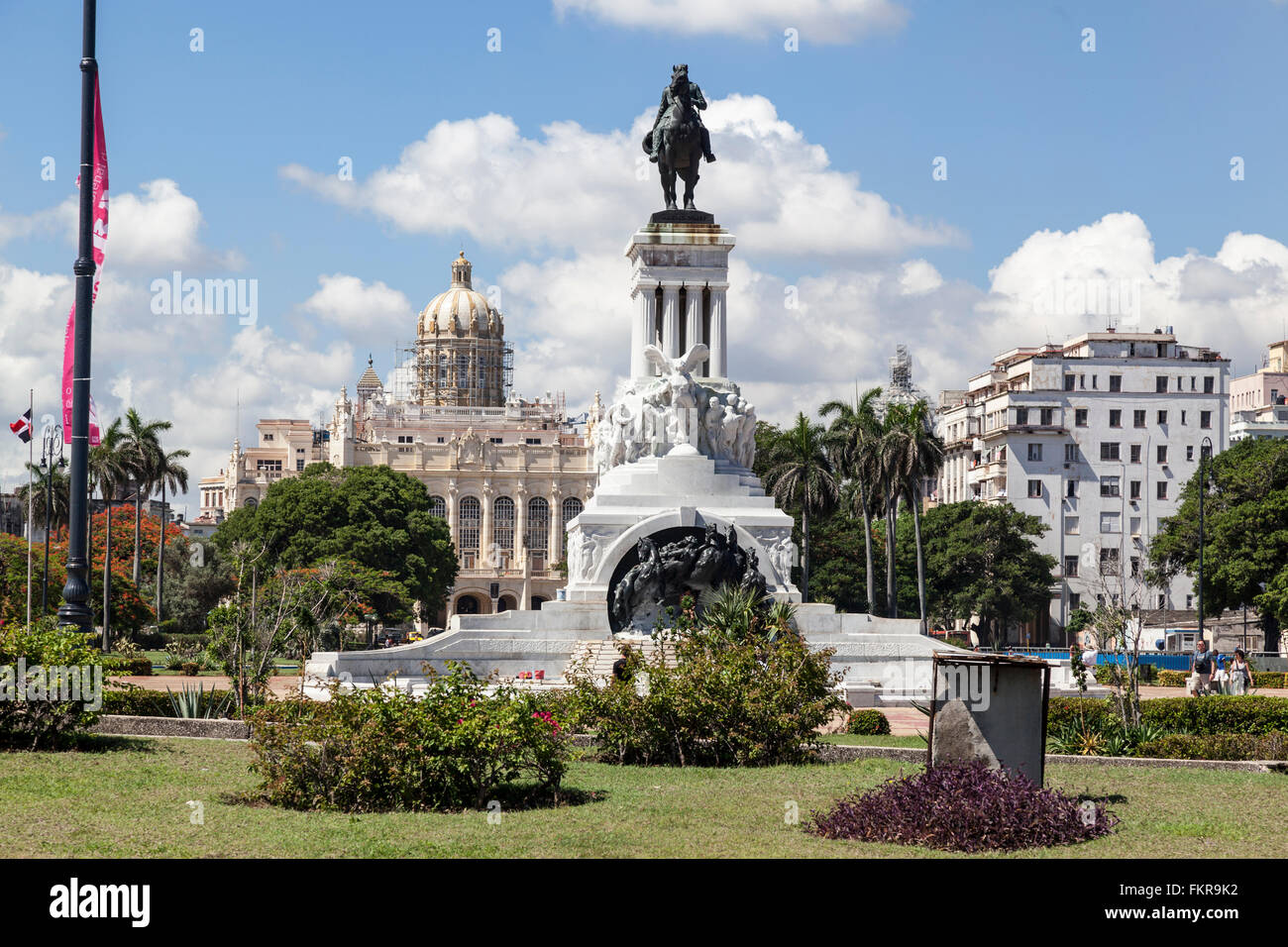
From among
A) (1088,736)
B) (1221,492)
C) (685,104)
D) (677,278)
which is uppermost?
(685,104)

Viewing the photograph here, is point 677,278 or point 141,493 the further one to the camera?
point 141,493

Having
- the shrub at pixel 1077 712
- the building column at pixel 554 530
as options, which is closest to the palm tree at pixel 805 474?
the shrub at pixel 1077 712

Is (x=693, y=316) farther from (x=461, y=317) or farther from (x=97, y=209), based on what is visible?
(x=461, y=317)

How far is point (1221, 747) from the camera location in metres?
21.5

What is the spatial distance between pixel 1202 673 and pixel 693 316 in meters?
15.3

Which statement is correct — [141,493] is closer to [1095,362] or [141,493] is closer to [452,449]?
[1095,362]

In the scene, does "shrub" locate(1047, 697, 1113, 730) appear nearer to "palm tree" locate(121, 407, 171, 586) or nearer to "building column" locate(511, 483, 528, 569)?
"palm tree" locate(121, 407, 171, 586)

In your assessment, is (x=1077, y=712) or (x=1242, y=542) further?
(x=1242, y=542)

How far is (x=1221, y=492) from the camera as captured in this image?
6819cm

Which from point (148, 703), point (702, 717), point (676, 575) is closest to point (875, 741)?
point (702, 717)

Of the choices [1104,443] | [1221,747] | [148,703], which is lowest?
[1221,747]
